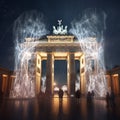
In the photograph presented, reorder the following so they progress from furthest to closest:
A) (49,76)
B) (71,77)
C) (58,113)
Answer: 1. (49,76)
2. (71,77)
3. (58,113)

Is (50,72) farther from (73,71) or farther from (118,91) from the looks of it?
(118,91)

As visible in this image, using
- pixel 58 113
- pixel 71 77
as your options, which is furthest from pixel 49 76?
pixel 58 113

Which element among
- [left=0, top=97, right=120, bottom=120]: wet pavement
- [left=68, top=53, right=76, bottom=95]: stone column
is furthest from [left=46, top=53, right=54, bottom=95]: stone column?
[left=0, top=97, right=120, bottom=120]: wet pavement

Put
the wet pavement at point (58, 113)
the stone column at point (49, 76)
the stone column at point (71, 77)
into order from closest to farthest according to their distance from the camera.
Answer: the wet pavement at point (58, 113)
the stone column at point (71, 77)
the stone column at point (49, 76)

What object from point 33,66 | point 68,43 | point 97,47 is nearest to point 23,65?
point 33,66

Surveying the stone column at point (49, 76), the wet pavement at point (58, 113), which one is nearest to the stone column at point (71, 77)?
the stone column at point (49, 76)

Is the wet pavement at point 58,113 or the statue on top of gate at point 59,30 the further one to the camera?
the statue on top of gate at point 59,30

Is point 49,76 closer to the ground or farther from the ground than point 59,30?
closer to the ground

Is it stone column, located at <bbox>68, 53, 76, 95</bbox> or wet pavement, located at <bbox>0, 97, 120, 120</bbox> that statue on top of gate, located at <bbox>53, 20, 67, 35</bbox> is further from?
wet pavement, located at <bbox>0, 97, 120, 120</bbox>

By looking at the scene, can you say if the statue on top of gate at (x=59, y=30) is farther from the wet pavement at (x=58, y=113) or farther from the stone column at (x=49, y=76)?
the wet pavement at (x=58, y=113)

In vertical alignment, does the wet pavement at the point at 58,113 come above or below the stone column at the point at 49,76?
below

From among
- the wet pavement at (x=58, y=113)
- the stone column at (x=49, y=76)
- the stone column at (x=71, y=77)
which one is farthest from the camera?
the stone column at (x=49, y=76)

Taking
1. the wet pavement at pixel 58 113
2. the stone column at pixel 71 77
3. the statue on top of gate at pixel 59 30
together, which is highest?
the statue on top of gate at pixel 59 30

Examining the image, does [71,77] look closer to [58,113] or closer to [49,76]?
→ [49,76]
